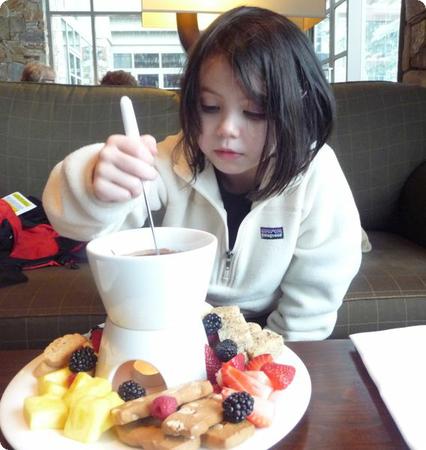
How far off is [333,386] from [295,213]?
365 millimetres

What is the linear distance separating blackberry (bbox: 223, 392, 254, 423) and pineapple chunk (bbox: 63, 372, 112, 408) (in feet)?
0.35

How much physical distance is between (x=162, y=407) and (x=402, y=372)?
28 cm

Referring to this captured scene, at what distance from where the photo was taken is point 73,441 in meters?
0.40

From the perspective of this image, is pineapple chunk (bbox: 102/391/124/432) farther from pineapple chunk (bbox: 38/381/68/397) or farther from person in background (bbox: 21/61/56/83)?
person in background (bbox: 21/61/56/83)

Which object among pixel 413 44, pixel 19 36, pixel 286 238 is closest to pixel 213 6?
pixel 286 238

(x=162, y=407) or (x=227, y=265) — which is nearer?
(x=162, y=407)

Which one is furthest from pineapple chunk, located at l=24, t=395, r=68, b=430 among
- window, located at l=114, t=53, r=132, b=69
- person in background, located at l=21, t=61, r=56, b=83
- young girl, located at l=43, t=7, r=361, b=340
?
window, located at l=114, t=53, r=132, b=69

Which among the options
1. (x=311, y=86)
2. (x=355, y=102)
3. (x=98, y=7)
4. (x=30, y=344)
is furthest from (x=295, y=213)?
(x=98, y=7)

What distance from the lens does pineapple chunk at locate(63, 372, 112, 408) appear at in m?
0.43

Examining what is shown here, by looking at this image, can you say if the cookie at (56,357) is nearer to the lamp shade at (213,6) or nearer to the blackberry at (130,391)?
the blackberry at (130,391)

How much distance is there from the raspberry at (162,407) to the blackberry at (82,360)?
113 millimetres

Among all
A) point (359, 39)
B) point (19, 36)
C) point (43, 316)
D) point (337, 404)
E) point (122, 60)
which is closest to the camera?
point (337, 404)

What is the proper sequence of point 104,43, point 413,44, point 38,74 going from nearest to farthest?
point 413,44 → point 38,74 → point 104,43

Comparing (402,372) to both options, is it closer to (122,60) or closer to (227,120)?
(227,120)
